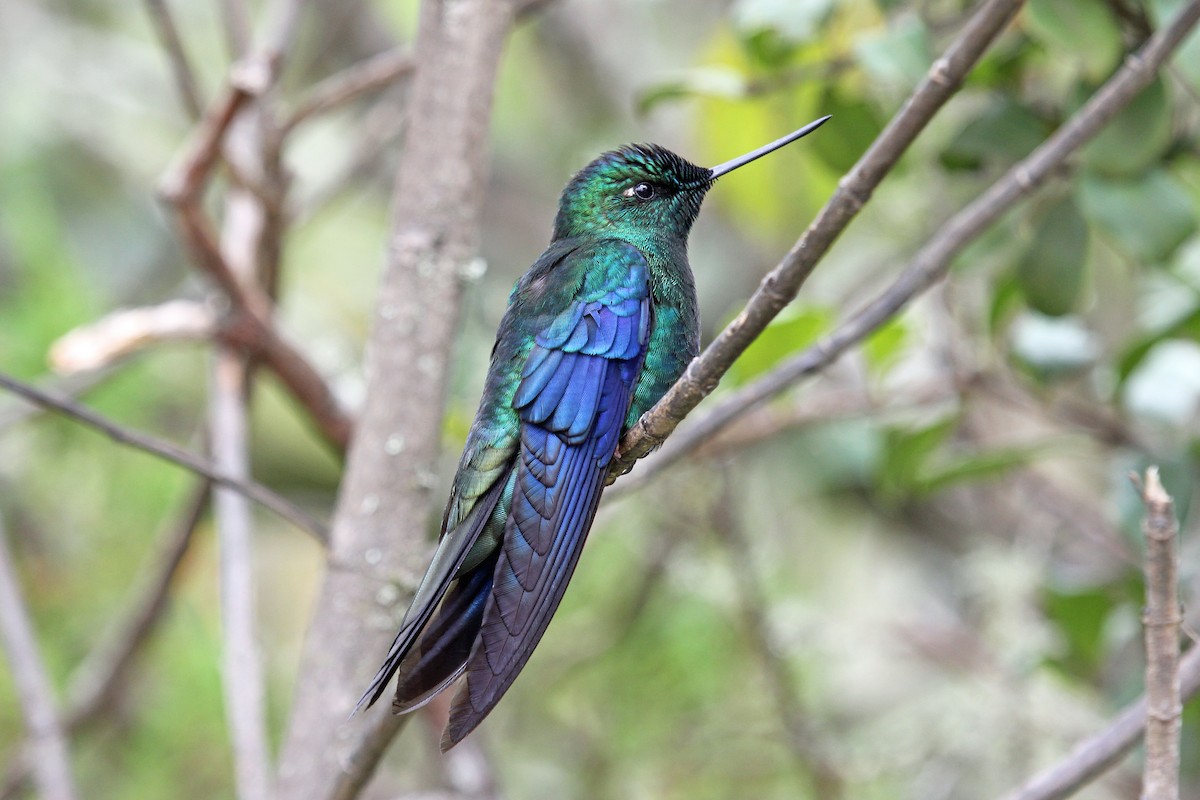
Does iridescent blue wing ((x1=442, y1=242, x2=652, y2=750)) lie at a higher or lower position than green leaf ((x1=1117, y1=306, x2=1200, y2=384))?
lower

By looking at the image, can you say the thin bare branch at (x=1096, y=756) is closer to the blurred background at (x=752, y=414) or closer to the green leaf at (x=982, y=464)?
the blurred background at (x=752, y=414)

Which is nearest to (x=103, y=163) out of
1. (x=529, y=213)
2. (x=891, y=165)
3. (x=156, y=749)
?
(x=529, y=213)

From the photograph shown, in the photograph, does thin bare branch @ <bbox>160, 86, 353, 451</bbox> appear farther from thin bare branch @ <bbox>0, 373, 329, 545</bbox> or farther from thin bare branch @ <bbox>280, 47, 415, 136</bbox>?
thin bare branch @ <bbox>0, 373, 329, 545</bbox>

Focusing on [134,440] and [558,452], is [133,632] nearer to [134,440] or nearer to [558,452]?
[134,440]

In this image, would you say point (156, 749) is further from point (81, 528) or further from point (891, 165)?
point (891, 165)

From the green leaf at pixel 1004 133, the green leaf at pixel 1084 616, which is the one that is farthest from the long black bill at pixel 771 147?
the green leaf at pixel 1084 616

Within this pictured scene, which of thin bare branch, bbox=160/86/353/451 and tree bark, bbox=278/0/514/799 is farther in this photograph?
thin bare branch, bbox=160/86/353/451

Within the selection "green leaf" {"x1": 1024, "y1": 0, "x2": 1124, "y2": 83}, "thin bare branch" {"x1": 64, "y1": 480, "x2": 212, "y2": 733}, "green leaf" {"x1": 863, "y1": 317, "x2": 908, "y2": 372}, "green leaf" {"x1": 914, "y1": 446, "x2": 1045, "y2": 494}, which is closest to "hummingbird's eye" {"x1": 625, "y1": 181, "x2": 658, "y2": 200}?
"green leaf" {"x1": 863, "y1": 317, "x2": 908, "y2": 372}
